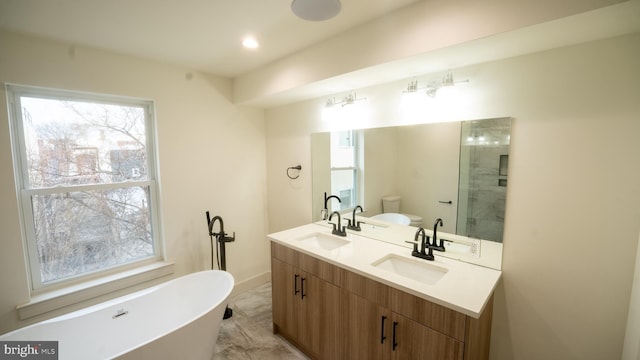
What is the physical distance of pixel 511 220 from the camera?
5.21 feet

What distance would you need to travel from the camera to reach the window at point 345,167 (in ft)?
8.11

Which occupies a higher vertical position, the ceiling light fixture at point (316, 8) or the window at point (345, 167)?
the ceiling light fixture at point (316, 8)

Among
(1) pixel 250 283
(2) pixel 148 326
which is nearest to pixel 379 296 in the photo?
(2) pixel 148 326

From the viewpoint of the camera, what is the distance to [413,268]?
5.99 ft

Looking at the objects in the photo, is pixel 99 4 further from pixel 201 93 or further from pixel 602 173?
pixel 602 173

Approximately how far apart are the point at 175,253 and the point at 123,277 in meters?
0.46

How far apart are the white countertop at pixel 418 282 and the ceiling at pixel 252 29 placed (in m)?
1.33

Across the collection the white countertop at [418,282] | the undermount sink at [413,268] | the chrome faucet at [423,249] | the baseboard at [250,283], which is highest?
the chrome faucet at [423,249]

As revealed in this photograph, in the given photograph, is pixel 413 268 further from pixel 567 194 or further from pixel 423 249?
pixel 567 194

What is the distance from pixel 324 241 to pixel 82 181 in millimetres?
2190

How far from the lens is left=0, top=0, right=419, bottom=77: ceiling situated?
4.78 feet

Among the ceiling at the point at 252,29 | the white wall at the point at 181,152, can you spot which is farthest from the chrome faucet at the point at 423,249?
the white wall at the point at 181,152

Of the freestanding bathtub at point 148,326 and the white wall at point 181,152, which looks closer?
the freestanding bathtub at point 148,326

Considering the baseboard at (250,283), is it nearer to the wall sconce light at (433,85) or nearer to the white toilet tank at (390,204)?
the white toilet tank at (390,204)
